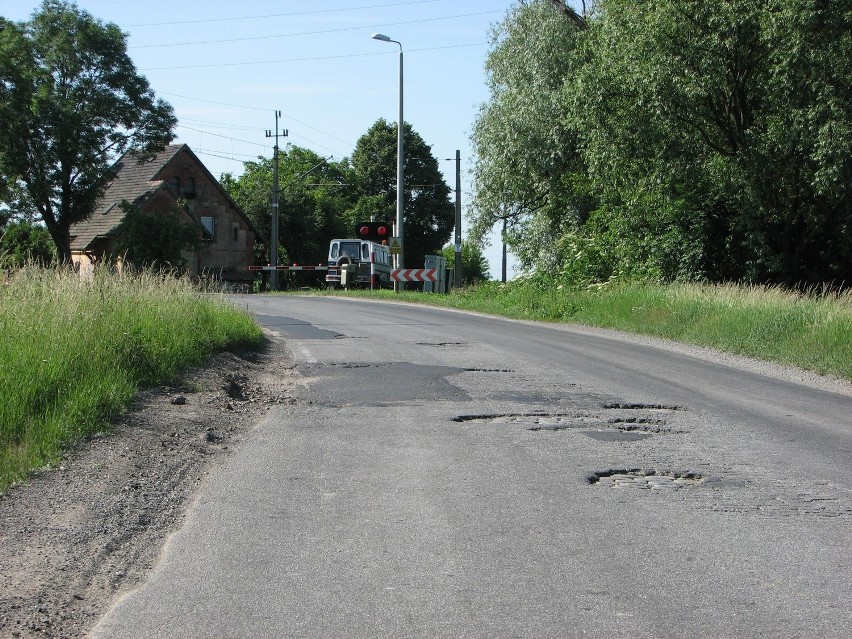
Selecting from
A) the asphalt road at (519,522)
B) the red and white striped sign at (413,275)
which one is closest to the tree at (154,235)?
the red and white striped sign at (413,275)

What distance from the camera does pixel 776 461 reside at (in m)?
7.46

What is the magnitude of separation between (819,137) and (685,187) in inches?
218

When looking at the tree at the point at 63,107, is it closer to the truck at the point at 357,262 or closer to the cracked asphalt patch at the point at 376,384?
the truck at the point at 357,262

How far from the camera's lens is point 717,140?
26.8 m

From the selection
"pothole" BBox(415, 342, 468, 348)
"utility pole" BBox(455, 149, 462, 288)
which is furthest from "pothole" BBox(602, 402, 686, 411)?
"utility pole" BBox(455, 149, 462, 288)

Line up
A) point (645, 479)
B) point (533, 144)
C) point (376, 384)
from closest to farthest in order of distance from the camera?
point (645, 479), point (376, 384), point (533, 144)

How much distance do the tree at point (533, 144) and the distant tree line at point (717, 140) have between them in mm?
1794

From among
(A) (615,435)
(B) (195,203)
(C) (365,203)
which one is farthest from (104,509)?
(C) (365,203)

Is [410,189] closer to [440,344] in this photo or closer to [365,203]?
[365,203]

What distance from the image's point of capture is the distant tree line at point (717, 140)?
22.8 m

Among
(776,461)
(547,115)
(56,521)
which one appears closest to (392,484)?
(56,521)

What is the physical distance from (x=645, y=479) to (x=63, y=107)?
154ft

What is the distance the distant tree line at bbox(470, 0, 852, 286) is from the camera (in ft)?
74.6

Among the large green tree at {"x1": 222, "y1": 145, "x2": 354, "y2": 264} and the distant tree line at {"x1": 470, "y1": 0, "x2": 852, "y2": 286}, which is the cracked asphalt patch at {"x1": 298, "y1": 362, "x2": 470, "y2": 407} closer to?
the distant tree line at {"x1": 470, "y1": 0, "x2": 852, "y2": 286}
